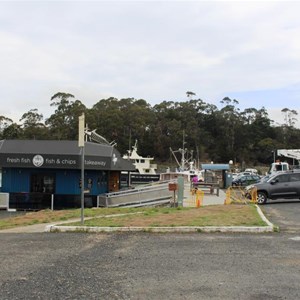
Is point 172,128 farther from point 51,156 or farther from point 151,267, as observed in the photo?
point 151,267

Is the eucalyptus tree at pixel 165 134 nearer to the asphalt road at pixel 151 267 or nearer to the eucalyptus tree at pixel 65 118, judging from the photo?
the eucalyptus tree at pixel 65 118

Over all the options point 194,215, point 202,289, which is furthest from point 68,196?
point 202,289

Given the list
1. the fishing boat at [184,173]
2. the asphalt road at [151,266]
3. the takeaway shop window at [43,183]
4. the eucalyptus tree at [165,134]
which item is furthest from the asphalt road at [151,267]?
the eucalyptus tree at [165,134]

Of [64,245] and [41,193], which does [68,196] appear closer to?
[41,193]

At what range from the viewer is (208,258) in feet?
28.5

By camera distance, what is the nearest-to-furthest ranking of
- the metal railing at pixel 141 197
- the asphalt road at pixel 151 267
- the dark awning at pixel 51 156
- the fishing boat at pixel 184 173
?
1. the asphalt road at pixel 151 267
2. the metal railing at pixel 141 197
3. the dark awning at pixel 51 156
4. the fishing boat at pixel 184 173

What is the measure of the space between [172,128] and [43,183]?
307 feet

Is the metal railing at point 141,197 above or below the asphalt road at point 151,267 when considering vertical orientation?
above

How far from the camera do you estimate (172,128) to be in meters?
118

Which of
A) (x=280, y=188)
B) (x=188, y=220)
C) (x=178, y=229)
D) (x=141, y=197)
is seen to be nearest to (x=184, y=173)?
(x=280, y=188)

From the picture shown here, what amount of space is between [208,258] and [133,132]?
342 ft

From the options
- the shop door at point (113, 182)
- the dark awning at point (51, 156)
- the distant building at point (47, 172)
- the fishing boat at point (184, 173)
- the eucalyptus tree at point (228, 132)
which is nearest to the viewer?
the dark awning at point (51, 156)

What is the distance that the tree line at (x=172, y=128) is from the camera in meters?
105

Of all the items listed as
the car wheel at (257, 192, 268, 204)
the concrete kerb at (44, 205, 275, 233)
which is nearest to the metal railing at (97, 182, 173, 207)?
the car wheel at (257, 192, 268, 204)
